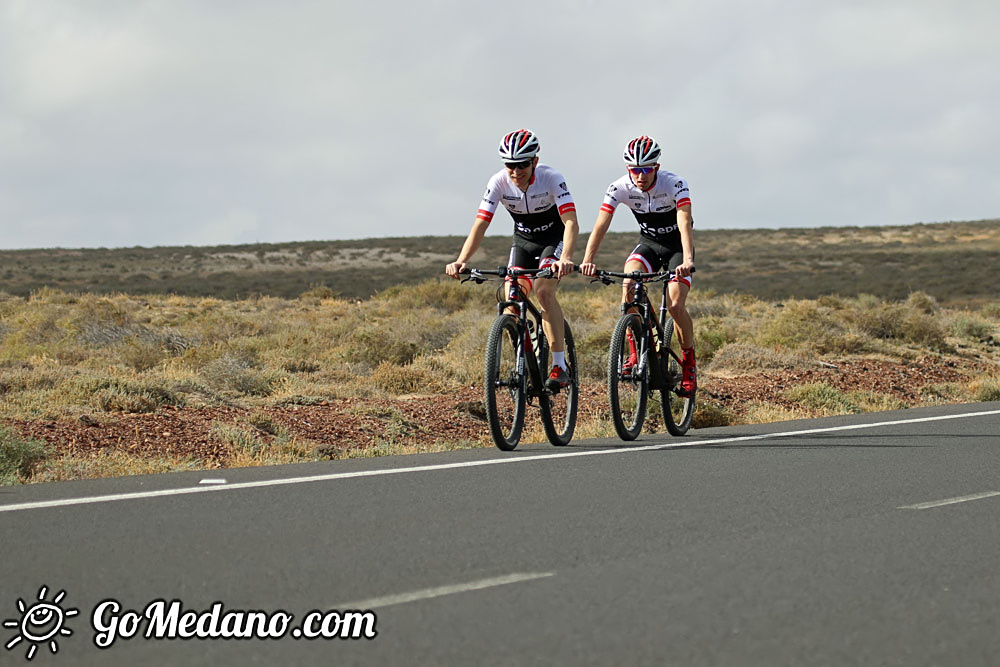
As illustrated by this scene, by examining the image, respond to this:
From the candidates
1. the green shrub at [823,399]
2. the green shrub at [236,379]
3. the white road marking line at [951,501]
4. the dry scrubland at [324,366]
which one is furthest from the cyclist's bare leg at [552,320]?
the green shrub at [236,379]

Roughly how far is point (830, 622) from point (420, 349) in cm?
1660

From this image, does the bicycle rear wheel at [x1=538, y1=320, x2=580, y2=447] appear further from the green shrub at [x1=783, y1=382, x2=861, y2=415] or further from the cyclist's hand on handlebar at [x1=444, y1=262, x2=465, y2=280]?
the green shrub at [x1=783, y1=382, x2=861, y2=415]

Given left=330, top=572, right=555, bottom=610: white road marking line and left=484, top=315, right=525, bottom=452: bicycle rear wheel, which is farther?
left=484, top=315, right=525, bottom=452: bicycle rear wheel

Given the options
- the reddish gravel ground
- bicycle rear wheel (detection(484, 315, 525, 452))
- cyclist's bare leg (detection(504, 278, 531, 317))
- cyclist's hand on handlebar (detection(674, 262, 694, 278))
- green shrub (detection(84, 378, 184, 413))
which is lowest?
the reddish gravel ground

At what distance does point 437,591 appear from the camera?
466 cm

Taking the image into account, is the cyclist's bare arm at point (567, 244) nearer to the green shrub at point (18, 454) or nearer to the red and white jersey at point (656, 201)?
the red and white jersey at point (656, 201)

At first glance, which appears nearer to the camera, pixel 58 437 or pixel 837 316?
pixel 58 437

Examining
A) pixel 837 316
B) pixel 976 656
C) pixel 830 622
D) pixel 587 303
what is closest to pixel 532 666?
pixel 830 622

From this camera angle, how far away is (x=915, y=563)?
5297mm

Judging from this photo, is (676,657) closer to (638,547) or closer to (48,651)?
(638,547)

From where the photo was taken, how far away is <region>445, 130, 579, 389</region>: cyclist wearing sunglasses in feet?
30.0

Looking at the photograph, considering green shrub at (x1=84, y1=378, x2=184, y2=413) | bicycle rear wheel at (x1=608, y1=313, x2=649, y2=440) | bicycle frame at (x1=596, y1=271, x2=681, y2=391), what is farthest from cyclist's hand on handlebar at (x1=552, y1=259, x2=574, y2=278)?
green shrub at (x1=84, y1=378, x2=184, y2=413)

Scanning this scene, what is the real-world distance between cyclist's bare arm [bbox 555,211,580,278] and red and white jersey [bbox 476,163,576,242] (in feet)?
0.20

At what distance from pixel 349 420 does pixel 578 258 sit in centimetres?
7379
